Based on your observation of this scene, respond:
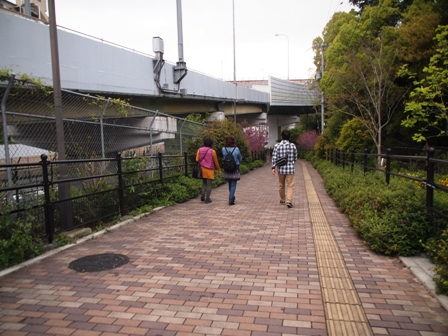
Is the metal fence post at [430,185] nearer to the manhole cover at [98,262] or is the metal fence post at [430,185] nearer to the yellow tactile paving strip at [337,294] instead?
the yellow tactile paving strip at [337,294]

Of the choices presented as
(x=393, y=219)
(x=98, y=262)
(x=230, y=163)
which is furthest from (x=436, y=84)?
(x=98, y=262)

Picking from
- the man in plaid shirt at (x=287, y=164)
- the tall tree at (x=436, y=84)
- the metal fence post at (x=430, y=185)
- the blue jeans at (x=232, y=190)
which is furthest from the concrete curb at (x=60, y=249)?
the tall tree at (x=436, y=84)

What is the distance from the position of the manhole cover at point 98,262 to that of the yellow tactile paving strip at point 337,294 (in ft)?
7.57

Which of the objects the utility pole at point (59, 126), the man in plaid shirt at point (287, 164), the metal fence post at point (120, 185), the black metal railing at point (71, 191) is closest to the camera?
the black metal railing at point (71, 191)

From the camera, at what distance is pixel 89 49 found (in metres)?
12.1

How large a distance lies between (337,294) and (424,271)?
1.13 m

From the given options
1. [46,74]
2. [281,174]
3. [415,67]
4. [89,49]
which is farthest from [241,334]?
[415,67]

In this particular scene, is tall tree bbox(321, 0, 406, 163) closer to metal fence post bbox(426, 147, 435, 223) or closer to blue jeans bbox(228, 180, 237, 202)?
blue jeans bbox(228, 180, 237, 202)

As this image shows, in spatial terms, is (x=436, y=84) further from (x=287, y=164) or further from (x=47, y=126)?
(x=47, y=126)

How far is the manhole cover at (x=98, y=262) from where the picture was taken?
4.26m

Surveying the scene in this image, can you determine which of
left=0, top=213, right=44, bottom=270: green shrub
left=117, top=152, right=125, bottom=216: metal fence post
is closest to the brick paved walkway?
left=0, top=213, right=44, bottom=270: green shrub

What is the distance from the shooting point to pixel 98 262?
14.7ft

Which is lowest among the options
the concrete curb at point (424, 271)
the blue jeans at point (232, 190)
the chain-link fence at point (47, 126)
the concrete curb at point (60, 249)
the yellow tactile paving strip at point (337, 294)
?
the yellow tactile paving strip at point (337, 294)

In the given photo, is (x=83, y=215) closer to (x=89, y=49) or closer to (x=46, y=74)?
(x=46, y=74)
